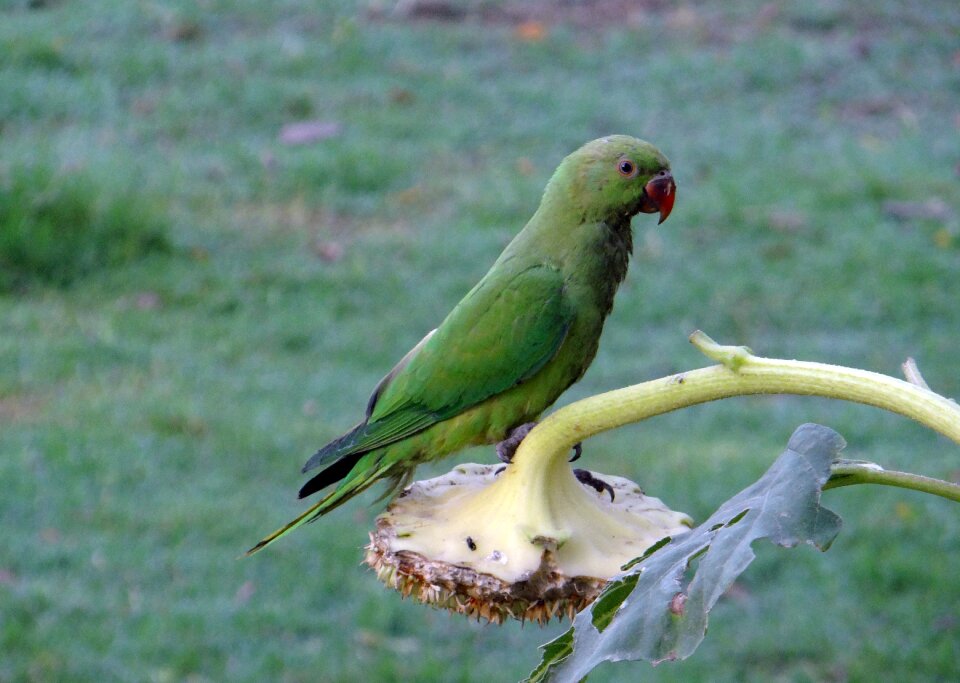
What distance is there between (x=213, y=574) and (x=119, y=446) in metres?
0.82

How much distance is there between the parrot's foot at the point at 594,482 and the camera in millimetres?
1831

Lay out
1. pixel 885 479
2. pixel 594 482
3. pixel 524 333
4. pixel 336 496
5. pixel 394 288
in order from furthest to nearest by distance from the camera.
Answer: pixel 394 288
pixel 524 333
pixel 336 496
pixel 594 482
pixel 885 479

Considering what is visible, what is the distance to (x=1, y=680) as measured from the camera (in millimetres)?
3977

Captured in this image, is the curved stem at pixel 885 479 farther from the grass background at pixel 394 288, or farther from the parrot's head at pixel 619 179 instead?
the grass background at pixel 394 288

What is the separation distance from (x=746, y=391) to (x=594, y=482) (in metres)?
0.57

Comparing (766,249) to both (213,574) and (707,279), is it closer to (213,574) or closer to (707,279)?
(707,279)

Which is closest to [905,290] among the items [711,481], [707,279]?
[707,279]

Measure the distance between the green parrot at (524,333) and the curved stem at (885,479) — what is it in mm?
966

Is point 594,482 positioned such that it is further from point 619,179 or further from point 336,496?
point 619,179

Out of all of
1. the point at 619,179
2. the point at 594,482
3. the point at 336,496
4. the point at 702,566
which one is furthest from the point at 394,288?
the point at 702,566

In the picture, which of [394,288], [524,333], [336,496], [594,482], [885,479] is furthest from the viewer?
[394,288]

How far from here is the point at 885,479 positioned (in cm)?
130

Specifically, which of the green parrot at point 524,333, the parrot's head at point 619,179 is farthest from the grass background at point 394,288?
the parrot's head at point 619,179

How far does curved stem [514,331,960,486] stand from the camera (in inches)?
47.8
